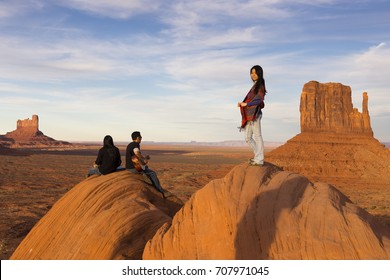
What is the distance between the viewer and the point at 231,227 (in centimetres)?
577

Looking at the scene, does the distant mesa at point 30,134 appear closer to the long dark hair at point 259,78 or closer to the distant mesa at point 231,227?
the distant mesa at point 231,227

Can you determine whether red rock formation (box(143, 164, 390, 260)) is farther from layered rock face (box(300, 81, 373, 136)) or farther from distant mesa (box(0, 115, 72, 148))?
distant mesa (box(0, 115, 72, 148))

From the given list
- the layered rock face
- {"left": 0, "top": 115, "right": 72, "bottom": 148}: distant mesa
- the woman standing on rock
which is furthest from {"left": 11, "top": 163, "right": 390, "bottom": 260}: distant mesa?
{"left": 0, "top": 115, "right": 72, "bottom": 148}: distant mesa

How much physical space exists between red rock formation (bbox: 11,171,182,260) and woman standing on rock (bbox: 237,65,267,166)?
8.29 feet

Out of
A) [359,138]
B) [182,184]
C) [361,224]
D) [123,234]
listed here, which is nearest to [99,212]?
[123,234]

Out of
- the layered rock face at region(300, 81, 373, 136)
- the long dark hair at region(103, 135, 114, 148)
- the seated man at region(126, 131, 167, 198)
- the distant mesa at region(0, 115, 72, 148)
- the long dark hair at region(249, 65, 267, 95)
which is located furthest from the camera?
the distant mesa at region(0, 115, 72, 148)

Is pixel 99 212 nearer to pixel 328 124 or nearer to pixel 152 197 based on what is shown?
pixel 152 197

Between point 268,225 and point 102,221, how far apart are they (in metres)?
3.18

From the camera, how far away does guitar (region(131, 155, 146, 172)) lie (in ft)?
27.4

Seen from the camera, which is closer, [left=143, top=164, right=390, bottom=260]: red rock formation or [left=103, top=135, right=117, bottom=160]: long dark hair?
[left=143, top=164, right=390, bottom=260]: red rock formation

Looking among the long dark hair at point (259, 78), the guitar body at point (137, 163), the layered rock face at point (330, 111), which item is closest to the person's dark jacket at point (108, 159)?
the guitar body at point (137, 163)

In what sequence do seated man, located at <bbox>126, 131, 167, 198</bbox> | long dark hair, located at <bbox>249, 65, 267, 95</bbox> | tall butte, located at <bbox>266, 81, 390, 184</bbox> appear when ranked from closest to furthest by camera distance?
long dark hair, located at <bbox>249, 65, 267, 95</bbox> < seated man, located at <bbox>126, 131, 167, 198</bbox> < tall butte, located at <bbox>266, 81, 390, 184</bbox>

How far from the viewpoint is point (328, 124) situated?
A: 65625 mm

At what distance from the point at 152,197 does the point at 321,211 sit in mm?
3930
